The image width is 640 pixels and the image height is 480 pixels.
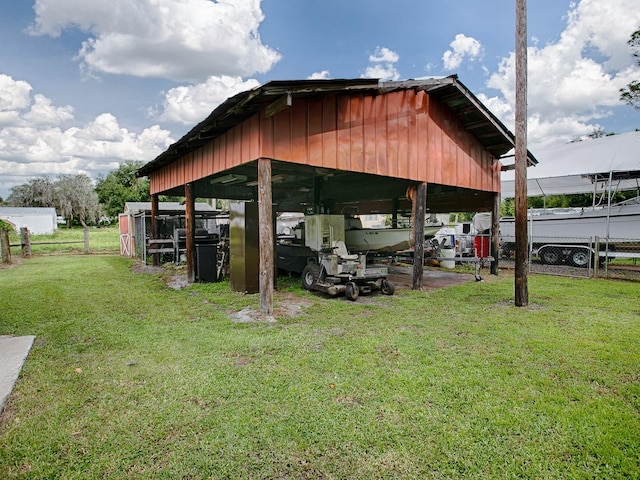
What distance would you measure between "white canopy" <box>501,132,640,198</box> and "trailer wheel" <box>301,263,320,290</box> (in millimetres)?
11158

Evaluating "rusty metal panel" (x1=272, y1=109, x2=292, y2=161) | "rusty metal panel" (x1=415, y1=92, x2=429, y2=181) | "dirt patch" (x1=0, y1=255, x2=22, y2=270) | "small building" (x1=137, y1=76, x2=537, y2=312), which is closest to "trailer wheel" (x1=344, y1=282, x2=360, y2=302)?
"small building" (x1=137, y1=76, x2=537, y2=312)

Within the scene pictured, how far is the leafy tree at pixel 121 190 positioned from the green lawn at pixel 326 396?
40.9m

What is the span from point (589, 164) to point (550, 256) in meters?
3.74

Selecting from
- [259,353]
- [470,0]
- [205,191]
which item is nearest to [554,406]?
[259,353]

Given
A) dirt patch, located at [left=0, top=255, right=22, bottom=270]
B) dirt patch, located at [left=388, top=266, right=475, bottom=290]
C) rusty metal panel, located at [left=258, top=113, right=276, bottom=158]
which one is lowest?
dirt patch, located at [left=388, top=266, right=475, bottom=290]

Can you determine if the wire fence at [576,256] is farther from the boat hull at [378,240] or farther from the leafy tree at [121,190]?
the leafy tree at [121,190]

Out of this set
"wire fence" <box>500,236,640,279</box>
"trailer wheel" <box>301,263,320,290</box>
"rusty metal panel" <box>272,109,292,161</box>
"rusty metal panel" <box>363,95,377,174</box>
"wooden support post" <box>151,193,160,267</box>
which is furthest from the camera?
"wooden support post" <box>151,193,160,267</box>

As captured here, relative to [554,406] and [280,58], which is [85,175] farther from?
[554,406]

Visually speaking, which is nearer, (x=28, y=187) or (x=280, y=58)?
(x=280, y=58)

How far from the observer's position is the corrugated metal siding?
615cm

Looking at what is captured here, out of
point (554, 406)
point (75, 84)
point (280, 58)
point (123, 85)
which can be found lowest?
point (554, 406)

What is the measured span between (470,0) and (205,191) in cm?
956

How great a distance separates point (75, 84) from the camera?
1070cm

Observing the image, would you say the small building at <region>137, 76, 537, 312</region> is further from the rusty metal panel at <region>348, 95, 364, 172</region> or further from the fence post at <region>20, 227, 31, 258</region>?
the fence post at <region>20, 227, 31, 258</region>
